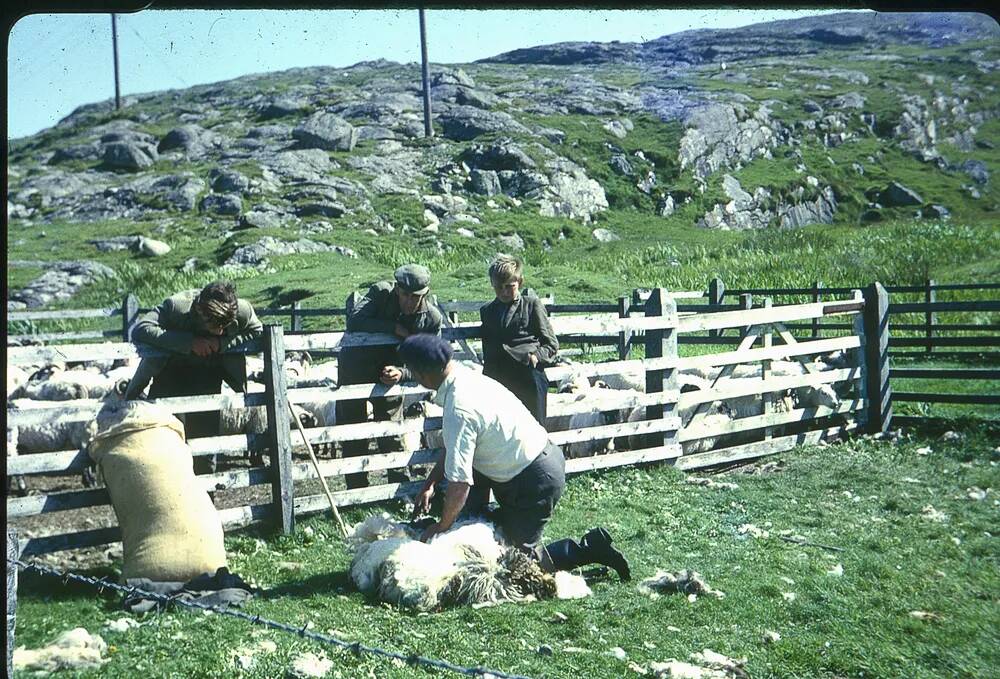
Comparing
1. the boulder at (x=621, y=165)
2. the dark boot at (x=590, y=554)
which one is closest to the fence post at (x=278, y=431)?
the dark boot at (x=590, y=554)

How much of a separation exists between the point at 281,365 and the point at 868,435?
22.6 feet

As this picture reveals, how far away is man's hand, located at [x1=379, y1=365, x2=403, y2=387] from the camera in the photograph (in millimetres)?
6488

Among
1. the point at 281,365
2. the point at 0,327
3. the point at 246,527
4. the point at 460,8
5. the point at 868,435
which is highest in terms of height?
the point at 460,8

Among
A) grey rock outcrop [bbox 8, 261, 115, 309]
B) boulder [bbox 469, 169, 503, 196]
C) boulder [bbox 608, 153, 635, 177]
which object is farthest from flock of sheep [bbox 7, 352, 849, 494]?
boulder [bbox 469, 169, 503, 196]

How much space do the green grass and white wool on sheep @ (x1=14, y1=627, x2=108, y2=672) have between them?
84 mm

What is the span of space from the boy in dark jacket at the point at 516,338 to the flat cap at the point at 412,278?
0.65 meters

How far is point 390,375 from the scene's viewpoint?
255 inches

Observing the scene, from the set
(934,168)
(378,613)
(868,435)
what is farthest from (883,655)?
(934,168)

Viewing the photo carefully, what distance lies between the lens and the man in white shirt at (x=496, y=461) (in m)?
4.76

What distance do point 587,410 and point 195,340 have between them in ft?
11.6

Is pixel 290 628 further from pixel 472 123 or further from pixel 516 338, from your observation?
pixel 472 123

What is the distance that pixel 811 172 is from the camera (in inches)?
1460

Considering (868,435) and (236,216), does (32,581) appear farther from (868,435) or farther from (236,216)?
(236,216)

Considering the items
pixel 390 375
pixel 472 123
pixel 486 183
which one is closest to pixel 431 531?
pixel 390 375
